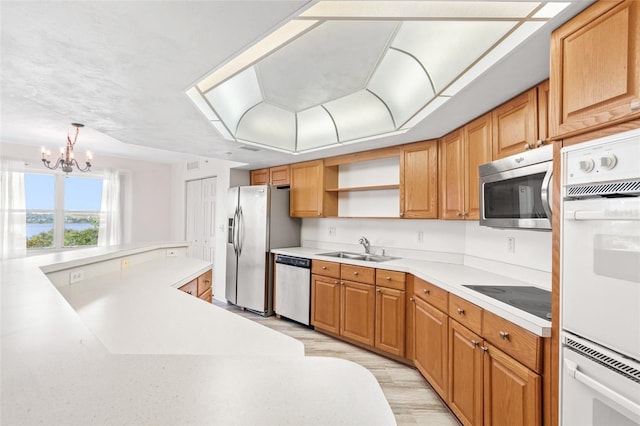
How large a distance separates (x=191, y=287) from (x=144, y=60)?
1.66 metres

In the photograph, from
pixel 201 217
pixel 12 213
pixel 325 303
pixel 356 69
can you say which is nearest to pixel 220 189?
pixel 201 217

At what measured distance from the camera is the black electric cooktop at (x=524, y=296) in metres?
1.46

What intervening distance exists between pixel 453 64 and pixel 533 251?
1420 mm

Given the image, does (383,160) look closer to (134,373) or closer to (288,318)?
(288,318)

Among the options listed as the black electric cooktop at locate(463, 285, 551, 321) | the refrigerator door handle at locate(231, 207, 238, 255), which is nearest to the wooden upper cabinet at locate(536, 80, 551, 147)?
the black electric cooktop at locate(463, 285, 551, 321)

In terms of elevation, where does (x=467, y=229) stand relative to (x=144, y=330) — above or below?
above

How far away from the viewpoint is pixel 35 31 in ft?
4.37

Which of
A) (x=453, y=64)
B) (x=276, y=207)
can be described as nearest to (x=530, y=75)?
(x=453, y=64)

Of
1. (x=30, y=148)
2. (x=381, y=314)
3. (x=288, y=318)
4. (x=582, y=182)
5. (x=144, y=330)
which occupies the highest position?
(x=30, y=148)

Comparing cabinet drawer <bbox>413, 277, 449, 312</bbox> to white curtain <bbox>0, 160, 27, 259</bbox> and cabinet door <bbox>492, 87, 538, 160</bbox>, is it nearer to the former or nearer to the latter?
cabinet door <bbox>492, 87, 538, 160</bbox>

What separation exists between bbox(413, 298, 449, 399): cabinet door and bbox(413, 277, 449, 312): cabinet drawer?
4cm

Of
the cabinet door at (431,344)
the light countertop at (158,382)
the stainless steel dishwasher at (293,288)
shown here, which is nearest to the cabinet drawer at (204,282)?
the stainless steel dishwasher at (293,288)

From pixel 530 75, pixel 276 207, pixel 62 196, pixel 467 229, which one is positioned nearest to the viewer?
pixel 530 75

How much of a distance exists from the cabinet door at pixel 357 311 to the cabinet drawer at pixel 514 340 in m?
1.39
